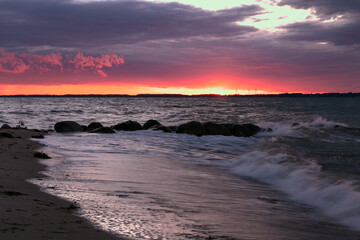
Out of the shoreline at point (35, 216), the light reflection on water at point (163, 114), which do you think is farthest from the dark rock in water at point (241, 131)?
the shoreline at point (35, 216)

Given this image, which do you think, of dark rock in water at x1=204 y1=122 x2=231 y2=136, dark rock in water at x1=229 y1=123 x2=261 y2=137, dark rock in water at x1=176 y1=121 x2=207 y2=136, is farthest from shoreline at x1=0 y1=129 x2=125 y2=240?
dark rock in water at x1=229 y1=123 x2=261 y2=137

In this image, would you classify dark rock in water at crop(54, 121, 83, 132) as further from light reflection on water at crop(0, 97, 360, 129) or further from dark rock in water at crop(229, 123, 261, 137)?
dark rock in water at crop(229, 123, 261, 137)

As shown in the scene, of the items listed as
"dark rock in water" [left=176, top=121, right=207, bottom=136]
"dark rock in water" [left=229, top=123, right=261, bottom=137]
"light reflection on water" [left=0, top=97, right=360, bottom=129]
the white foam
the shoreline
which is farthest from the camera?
"light reflection on water" [left=0, top=97, right=360, bottom=129]

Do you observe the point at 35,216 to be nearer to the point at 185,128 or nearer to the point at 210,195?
the point at 210,195

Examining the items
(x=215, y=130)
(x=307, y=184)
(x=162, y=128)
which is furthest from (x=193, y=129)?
(x=307, y=184)

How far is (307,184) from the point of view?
9031 mm

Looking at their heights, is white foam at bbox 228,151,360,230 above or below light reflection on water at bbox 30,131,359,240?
below

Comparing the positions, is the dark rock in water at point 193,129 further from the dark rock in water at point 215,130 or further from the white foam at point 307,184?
the white foam at point 307,184

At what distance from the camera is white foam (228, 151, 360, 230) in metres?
6.58

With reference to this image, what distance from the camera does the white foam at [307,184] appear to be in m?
6.58

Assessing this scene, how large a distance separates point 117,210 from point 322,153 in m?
13.1

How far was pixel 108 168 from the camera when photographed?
883 centimetres

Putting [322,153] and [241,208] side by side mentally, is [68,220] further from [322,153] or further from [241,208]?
[322,153]

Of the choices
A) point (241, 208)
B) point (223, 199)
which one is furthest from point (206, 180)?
point (241, 208)
